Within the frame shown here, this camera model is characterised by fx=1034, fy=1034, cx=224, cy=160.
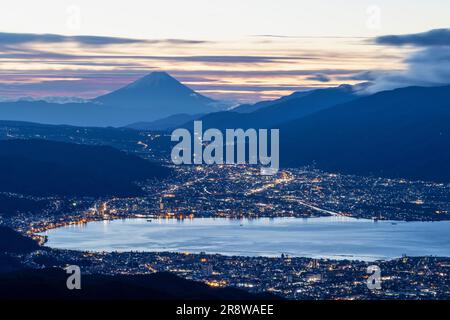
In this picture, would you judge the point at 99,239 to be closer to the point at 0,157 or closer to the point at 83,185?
the point at 83,185

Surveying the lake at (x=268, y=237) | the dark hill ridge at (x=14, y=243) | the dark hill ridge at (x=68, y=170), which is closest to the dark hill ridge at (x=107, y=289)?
the dark hill ridge at (x=14, y=243)

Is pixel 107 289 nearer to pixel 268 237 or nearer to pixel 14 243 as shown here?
pixel 14 243

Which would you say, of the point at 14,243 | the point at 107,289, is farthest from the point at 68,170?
the point at 107,289

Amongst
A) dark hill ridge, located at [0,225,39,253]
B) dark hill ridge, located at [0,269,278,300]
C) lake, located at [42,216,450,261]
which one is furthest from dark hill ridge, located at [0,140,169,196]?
dark hill ridge, located at [0,269,278,300]

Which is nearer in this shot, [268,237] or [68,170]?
[268,237]

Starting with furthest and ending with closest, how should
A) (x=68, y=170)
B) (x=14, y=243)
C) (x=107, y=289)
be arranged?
(x=68, y=170)
(x=14, y=243)
(x=107, y=289)
